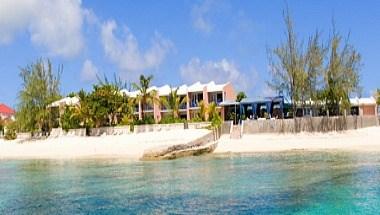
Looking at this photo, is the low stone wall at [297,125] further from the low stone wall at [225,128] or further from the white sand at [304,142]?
the low stone wall at [225,128]

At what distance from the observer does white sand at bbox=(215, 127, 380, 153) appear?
42925 mm

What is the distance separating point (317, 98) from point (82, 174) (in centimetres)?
2882

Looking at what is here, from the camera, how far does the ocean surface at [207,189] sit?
16.6 metres

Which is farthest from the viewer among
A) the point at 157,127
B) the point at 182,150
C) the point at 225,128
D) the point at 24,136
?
the point at 24,136

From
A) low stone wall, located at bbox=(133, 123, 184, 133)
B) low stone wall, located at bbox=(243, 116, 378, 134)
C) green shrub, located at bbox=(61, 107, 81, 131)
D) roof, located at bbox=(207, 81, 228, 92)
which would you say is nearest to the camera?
low stone wall, located at bbox=(243, 116, 378, 134)

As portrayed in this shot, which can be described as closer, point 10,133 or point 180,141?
point 180,141

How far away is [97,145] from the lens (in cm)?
5109

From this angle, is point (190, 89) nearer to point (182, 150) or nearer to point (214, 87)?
point (214, 87)

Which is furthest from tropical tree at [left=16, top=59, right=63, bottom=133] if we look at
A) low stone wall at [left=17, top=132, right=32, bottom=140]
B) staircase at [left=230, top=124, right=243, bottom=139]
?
staircase at [left=230, top=124, right=243, bottom=139]

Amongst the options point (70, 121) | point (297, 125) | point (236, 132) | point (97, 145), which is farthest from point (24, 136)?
point (297, 125)

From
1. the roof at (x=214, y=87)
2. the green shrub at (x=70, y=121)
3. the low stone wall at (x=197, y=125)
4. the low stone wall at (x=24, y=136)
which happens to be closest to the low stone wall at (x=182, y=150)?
the low stone wall at (x=197, y=125)

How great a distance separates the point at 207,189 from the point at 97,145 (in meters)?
31.6

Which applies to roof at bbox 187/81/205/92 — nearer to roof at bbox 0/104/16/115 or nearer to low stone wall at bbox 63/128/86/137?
low stone wall at bbox 63/128/86/137

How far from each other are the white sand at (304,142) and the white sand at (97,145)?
3232 millimetres
